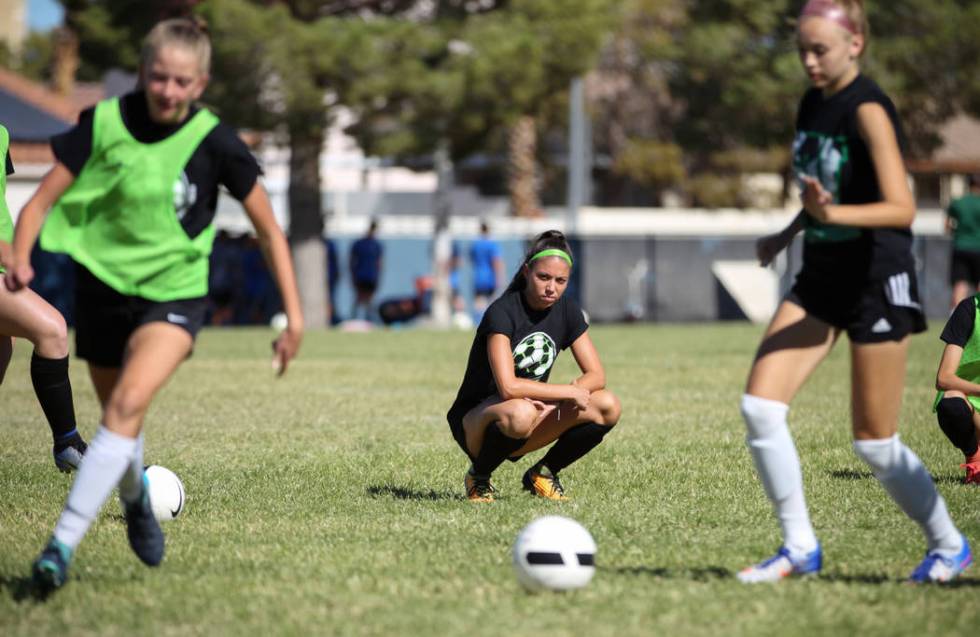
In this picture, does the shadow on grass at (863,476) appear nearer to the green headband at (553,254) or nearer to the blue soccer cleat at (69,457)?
the green headband at (553,254)

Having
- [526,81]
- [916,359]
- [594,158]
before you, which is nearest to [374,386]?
[916,359]

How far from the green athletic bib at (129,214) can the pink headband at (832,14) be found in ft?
7.10

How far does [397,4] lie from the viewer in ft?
87.7

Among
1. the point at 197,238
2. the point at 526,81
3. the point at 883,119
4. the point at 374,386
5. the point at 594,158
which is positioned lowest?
the point at 594,158

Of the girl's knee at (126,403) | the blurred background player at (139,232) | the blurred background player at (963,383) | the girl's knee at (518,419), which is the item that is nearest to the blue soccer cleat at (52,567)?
the blurred background player at (139,232)

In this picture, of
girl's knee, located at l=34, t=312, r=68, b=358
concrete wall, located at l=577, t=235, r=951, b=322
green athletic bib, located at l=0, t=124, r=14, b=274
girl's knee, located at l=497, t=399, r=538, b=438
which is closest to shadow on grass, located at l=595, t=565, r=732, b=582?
girl's knee, located at l=497, t=399, r=538, b=438

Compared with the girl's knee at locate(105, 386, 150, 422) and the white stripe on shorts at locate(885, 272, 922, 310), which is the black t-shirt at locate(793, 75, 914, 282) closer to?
the white stripe on shorts at locate(885, 272, 922, 310)

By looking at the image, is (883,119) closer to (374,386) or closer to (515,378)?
(515,378)

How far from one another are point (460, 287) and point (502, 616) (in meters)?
25.5

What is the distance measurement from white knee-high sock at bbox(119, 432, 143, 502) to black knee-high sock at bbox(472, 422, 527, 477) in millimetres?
2191

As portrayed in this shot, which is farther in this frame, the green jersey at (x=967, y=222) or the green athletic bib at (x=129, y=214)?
the green jersey at (x=967, y=222)

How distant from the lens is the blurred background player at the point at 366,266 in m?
26.6

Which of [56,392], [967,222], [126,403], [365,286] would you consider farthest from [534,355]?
[365,286]

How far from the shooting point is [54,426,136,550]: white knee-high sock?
5039 millimetres
